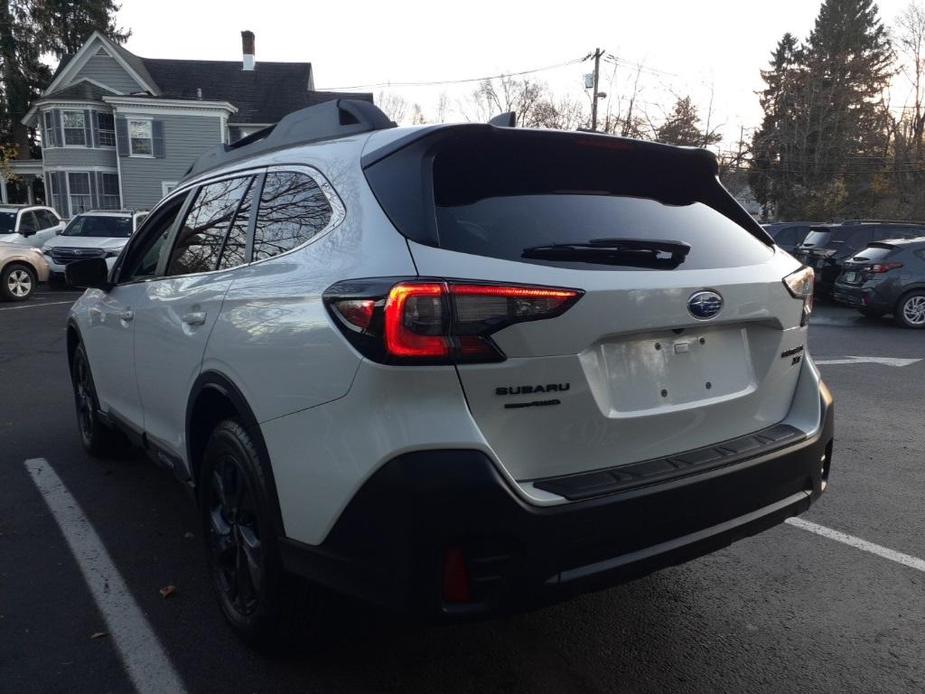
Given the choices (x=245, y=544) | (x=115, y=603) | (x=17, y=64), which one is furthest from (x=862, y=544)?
(x=17, y=64)

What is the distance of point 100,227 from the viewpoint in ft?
60.2

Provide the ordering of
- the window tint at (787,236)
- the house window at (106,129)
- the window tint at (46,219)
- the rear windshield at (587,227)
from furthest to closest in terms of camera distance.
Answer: the house window at (106,129), the window tint at (46,219), the window tint at (787,236), the rear windshield at (587,227)

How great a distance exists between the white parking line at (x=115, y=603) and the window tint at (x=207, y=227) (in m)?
1.45

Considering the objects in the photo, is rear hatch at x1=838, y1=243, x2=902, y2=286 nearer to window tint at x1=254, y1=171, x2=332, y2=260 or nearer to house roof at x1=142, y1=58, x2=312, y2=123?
window tint at x1=254, y1=171, x2=332, y2=260

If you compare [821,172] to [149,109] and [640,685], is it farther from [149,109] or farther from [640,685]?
[640,685]

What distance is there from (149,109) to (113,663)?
35290mm

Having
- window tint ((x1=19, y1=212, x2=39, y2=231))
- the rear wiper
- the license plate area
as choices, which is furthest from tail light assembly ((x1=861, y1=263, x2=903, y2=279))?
window tint ((x1=19, y1=212, x2=39, y2=231))

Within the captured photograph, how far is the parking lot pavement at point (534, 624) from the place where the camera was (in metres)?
2.66

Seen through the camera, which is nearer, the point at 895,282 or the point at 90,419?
the point at 90,419

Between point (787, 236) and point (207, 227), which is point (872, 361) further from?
point (787, 236)

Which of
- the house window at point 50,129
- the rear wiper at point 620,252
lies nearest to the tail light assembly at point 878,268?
the rear wiper at point 620,252

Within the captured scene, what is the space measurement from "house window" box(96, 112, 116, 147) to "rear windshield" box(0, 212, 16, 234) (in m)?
18.2

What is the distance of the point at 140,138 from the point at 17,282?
2074 centimetres

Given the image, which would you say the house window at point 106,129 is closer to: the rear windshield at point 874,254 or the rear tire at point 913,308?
the rear windshield at point 874,254
